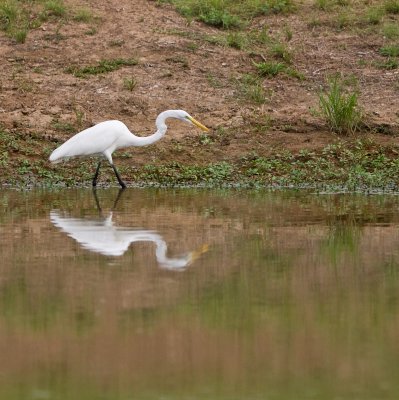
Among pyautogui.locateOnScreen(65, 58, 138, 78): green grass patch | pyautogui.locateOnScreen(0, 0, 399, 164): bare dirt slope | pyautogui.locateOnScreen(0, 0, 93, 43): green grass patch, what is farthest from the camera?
pyautogui.locateOnScreen(0, 0, 93, 43): green grass patch

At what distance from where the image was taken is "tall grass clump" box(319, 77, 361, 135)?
15.3 metres

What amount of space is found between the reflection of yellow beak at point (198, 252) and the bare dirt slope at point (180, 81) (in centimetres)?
534

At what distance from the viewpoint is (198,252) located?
9766 mm

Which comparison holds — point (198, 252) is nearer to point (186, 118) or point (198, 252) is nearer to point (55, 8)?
point (186, 118)

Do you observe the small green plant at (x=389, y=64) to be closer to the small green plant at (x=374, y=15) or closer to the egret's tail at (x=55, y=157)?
the small green plant at (x=374, y=15)

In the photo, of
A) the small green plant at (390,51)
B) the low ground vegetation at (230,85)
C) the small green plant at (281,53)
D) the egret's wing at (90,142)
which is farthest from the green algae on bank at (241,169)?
the small green plant at (390,51)

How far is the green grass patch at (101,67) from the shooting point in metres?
16.9

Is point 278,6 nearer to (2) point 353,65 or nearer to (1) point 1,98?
(2) point 353,65

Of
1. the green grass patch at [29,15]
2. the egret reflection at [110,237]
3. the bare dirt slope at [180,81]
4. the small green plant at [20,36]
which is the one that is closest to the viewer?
the egret reflection at [110,237]

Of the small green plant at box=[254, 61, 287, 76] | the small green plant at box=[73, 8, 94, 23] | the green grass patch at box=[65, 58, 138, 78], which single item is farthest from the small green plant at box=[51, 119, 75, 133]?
the small green plant at box=[254, 61, 287, 76]

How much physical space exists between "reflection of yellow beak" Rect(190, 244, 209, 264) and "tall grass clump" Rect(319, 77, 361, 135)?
18.5ft

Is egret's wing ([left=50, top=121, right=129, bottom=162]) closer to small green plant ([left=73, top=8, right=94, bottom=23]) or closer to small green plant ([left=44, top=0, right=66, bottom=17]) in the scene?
small green plant ([left=73, top=8, right=94, bottom=23])

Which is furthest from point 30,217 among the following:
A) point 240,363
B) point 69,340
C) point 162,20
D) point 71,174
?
point 162,20

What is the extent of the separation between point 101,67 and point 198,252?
25.1 feet
